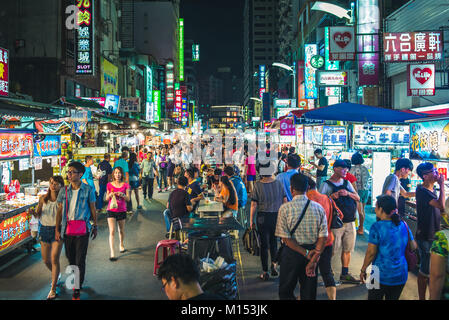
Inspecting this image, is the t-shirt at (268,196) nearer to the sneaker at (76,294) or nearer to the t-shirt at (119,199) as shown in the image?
the t-shirt at (119,199)

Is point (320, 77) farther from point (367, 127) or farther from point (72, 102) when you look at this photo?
point (72, 102)

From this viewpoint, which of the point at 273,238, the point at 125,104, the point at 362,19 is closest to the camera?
the point at 273,238

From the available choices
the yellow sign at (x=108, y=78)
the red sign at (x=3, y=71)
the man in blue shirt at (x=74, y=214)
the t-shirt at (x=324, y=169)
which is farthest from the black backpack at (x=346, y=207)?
the yellow sign at (x=108, y=78)

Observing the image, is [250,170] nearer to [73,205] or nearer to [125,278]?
[125,278]

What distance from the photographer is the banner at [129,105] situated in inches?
1121

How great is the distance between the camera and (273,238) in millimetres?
6652

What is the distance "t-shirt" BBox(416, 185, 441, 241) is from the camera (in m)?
5.16

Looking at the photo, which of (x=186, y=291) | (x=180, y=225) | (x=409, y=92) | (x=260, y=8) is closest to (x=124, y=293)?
(x=180, y=225)

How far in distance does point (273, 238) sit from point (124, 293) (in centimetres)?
264

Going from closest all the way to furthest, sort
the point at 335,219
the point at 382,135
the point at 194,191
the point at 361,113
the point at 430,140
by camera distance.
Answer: the point at 335,219 < the point at 430,140 < the point at 194,191 < the point at 361,113 < the point at 382,135

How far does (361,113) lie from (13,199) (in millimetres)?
9090

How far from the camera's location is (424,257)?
4.96 m

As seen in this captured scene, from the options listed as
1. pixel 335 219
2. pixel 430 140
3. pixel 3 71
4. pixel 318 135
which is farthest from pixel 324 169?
pixel 3 71

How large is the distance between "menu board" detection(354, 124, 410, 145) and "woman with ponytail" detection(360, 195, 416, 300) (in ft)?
27.2
